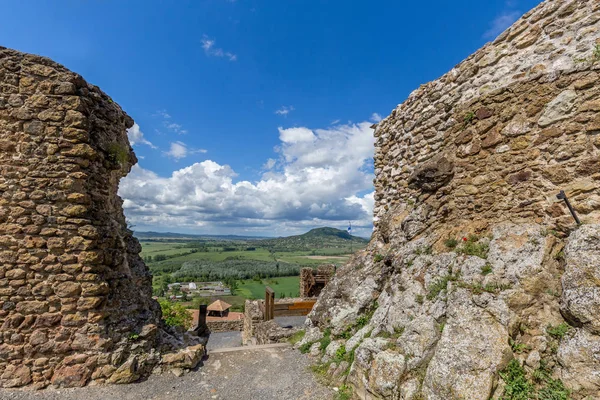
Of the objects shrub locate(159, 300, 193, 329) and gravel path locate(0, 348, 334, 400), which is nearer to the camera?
gravel path locate(0, 348, 334, 400)

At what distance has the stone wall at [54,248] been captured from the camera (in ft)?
16.1

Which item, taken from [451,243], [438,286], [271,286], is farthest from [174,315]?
[271,286]

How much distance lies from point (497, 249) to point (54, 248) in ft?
24.0

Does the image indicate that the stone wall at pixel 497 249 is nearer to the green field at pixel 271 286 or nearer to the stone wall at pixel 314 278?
the stone wall at pixel 314 278

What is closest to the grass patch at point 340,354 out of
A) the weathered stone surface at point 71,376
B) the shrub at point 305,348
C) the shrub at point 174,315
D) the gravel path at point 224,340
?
the shrub at point 305,348

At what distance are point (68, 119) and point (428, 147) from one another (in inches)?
296

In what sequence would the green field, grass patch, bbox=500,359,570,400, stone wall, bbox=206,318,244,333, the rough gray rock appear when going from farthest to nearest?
the green field
stone wall, bbox=206,318,244,333
the rough gray rock
grass patch, bbox=500,359,570,400

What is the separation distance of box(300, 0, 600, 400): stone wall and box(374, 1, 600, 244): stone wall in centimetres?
2

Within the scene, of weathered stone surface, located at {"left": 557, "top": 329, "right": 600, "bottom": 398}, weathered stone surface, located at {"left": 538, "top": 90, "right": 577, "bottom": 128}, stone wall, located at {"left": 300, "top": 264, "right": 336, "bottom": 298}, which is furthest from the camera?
stone wall, located at {"left": 300, "top": 264, "right": 336, "bottom": 298}

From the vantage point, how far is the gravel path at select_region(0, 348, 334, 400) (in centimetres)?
481

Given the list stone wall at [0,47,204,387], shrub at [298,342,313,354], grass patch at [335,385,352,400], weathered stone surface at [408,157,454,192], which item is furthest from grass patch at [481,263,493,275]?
stone wall at [0,47,204,387]

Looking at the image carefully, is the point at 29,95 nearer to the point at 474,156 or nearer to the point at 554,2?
the point at 474,156

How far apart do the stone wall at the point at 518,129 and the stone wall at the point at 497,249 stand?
0.02m

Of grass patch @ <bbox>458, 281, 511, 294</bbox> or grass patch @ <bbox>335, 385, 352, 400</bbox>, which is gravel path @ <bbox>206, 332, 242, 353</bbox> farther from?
grass patch @ <bbox>458, 281, 511, 294</bbox>
